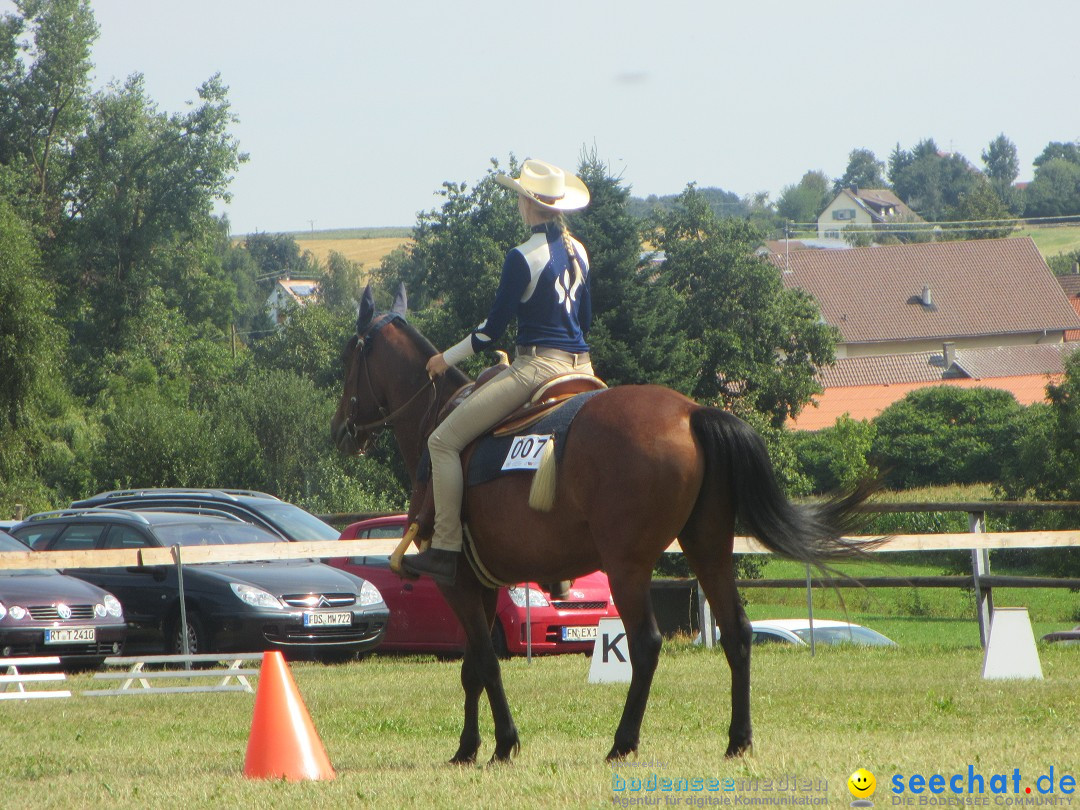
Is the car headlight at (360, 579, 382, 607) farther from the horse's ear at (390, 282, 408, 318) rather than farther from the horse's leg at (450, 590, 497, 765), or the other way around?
the horse's leg at (450, 590, 497, 765)

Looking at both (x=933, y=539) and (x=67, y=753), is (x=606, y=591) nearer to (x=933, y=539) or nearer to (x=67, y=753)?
(x=933, y=539)

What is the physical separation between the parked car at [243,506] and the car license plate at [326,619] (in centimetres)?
280

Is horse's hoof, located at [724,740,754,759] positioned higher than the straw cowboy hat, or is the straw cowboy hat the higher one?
the straw cowboy hat

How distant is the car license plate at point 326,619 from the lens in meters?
14.9

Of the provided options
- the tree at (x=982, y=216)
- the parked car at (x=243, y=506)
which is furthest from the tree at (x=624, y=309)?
the tree at (x=982, y=216)

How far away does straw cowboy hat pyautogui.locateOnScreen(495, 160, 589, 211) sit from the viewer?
7.25m

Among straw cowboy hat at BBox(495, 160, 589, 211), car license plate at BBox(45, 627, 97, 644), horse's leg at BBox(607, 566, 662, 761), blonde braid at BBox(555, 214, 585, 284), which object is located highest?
straw cowboy hat at BBox(495, 160, 589, 211)

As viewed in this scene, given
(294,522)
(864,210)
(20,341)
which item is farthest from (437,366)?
(864,210)

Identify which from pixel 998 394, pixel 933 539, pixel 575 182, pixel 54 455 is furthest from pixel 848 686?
pixel 998 394

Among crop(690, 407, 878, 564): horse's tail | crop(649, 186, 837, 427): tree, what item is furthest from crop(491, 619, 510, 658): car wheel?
crop(649, 186, 837, 427): tree

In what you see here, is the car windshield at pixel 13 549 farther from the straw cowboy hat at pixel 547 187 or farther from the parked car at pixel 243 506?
the straw cowboy hat at pixel 547 187

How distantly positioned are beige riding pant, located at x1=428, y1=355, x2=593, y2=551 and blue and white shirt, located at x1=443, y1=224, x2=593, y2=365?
158 mm

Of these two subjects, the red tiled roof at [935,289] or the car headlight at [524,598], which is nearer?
the car headlight at [524,598]

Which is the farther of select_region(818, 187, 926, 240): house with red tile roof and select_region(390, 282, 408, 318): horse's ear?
select_region(818, 187, 926, 240): house with red tile roof
